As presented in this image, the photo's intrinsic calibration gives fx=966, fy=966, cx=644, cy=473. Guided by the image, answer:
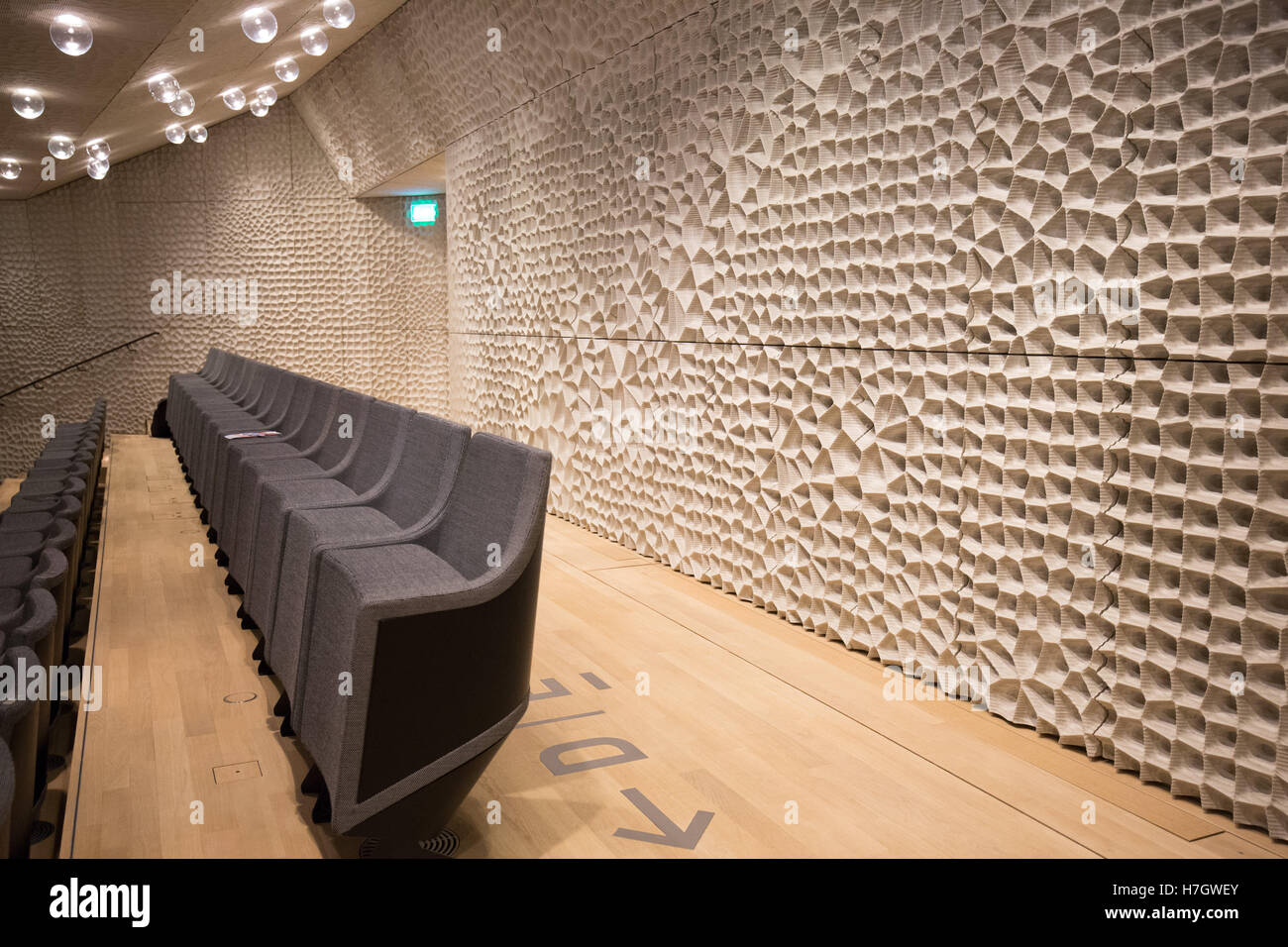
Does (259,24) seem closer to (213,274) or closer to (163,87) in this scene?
(163,87)

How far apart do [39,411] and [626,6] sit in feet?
Result: 29.5

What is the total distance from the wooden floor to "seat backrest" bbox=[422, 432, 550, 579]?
0.60m

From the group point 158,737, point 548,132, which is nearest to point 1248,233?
point 158,737

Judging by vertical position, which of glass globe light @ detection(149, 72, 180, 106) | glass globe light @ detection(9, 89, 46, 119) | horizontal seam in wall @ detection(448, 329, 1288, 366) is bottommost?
horizontal seam in wall @ detection(448, 329, 1288, 366)

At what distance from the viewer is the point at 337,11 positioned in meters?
5.05

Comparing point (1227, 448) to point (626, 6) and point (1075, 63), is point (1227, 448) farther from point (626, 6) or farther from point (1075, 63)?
point (626, 6)

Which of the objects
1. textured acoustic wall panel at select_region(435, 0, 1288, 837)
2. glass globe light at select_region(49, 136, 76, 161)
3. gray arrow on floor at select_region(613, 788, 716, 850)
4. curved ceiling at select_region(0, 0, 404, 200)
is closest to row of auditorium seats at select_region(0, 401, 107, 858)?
gray arrow on floor at select_region(613, 788, 716, 850)

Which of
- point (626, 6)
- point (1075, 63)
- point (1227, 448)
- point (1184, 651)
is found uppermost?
point (626, 6)

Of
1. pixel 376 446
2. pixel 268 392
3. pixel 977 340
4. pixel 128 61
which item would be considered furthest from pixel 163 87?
pixel 977 340

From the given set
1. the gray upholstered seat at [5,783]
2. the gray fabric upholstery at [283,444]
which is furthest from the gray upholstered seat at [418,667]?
the gray fabric upholstery at [283,444]

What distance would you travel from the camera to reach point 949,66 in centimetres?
297

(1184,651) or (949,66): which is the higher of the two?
(949,66)

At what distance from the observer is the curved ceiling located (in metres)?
4.46

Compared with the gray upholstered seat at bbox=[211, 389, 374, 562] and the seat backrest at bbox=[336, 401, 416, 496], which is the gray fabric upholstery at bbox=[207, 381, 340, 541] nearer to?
the gray upholstered seat at bbox=[211, 389, 374, 562]
